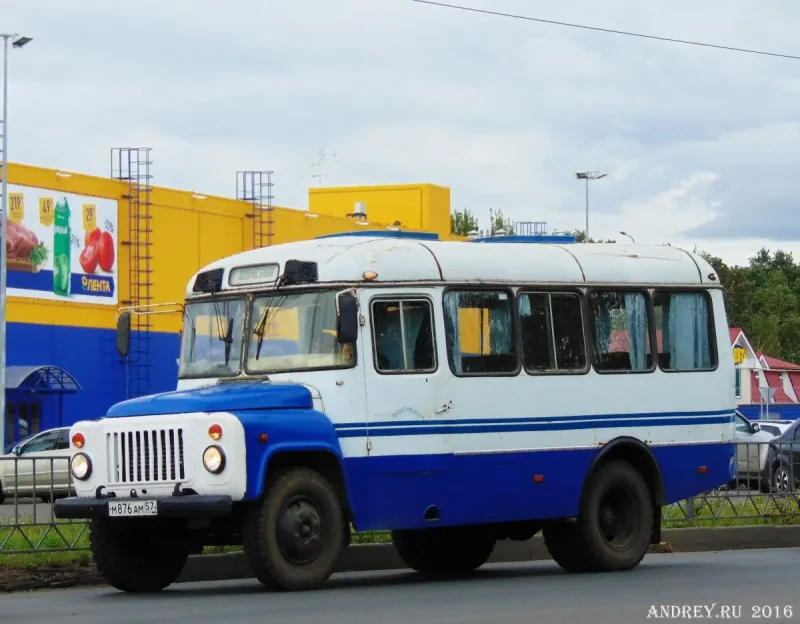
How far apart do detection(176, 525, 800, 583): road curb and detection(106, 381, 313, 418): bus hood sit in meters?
2.25

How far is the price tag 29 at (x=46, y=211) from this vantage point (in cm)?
4772

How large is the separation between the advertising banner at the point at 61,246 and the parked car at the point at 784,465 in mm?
30062

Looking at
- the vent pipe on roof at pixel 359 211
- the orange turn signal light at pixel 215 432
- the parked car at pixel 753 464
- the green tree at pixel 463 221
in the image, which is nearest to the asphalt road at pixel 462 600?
the orange turn signal light at pixel 215 432

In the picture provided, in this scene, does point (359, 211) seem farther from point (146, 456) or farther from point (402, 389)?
point (146, 456)

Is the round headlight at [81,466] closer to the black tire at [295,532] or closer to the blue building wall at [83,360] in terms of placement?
the black tire at [295,532]

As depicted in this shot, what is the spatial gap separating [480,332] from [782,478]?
7.53 meters

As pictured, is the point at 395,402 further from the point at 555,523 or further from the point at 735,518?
the point at 735,518

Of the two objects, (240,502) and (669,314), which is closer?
(240,502)

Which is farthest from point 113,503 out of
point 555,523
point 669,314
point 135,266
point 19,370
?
point 135,266

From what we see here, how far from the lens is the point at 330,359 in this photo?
1418 cm

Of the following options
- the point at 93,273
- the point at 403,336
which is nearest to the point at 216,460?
the point at 403,336

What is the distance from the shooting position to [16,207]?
1859 inches

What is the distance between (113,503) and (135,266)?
3794 cm

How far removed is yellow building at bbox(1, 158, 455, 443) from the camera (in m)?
47.5
